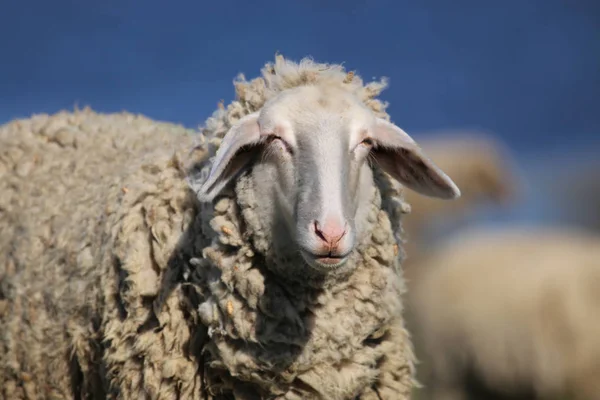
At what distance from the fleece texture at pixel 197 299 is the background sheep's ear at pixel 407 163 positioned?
7 centimetres

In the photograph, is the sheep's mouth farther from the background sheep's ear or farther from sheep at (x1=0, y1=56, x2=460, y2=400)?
the background sheep's ear

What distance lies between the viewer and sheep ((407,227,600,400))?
7055 millimetres

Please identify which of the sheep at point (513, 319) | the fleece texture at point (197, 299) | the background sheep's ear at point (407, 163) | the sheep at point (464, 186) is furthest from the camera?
the sheep at point (464, 186)

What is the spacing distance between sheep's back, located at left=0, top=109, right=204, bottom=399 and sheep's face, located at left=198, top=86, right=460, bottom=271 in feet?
1.47

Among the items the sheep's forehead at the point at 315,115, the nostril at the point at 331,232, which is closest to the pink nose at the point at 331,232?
the nostril at the point at 331,232

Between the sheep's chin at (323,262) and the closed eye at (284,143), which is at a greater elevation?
the closed eye at (284,143)

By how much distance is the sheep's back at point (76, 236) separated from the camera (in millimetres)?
3287

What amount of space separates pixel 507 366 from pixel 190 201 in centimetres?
496

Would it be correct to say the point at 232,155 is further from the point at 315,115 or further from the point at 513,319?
the point at 513,319

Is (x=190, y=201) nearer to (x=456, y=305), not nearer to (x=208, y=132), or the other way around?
(x=208, y=132)

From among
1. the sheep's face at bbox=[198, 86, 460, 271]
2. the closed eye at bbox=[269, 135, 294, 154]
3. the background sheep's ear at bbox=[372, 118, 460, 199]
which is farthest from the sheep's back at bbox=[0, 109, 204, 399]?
the background sheep's ear at bbox=[372, 118, 460, 199]

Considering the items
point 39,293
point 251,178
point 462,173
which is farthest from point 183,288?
point 462,173

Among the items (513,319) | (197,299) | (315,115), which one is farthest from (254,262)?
(513,319)

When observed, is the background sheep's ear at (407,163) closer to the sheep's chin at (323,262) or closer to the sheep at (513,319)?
A: the sheep's chin at (323,262)
